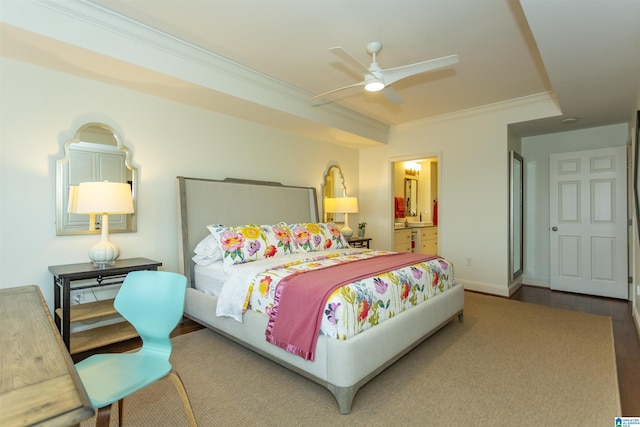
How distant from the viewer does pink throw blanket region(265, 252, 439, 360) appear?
2066 millimetres

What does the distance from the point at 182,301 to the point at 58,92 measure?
7.74 feet

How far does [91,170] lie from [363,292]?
2.59 meters

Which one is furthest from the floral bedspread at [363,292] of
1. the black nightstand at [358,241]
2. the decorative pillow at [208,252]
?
the black nightstand at [358,241]

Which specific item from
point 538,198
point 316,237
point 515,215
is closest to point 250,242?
point 316,237

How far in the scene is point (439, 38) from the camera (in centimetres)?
279

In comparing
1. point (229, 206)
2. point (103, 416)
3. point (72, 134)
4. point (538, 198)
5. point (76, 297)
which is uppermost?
point (72, 134)

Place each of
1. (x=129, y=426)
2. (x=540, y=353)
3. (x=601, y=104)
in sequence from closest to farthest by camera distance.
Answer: (x=129, y=426)
(x=540, y=353)
(x=601, y=104)

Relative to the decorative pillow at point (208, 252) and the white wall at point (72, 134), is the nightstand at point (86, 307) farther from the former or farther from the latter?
the decorative pillow at point (208, 252)

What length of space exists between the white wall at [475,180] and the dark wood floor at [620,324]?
0.58m

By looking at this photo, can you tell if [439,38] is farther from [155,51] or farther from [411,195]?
[411,195]

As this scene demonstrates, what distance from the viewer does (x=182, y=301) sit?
1.64 m

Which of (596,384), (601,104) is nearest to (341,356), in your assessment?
(596,384)

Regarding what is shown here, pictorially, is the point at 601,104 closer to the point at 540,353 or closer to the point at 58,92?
the point at 540,353

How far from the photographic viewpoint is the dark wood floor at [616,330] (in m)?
2.16
